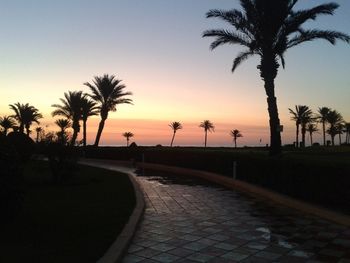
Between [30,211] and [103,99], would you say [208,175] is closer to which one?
[30,211]

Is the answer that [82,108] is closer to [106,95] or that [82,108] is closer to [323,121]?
[106,95]

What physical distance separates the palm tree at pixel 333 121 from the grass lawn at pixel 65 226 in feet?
257

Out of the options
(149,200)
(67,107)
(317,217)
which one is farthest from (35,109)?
(317,217)

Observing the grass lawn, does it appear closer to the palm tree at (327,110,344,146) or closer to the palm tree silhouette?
the palm tree silhouette

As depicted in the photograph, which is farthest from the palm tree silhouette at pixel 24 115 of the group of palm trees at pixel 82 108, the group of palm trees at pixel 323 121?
→ the group of palm trees at pixel 323 121

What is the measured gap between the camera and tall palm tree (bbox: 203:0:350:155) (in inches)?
814

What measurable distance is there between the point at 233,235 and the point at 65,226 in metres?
3.05

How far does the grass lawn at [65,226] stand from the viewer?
6.26 m

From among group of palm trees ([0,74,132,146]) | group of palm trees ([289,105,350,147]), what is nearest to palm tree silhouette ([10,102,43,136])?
group of palm trees ([0,74,132,146])

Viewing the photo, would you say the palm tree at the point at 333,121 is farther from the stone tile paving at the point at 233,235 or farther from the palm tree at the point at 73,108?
the stone tile paving at the point at 233,235

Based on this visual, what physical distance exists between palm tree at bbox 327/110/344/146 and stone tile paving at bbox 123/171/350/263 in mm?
78249

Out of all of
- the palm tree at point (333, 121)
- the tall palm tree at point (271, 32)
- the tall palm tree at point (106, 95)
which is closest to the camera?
the tall palm tree at point (271, 32)

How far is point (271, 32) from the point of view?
69.2ft

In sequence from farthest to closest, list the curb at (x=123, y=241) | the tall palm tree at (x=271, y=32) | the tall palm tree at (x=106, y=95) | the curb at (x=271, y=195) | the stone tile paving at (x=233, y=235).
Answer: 1. the tall palm tree at (x=106, y=95)
2. the tall palm tree at (x=271, y=32)
3. the curb at (x=271, y=195)
4. the stone tile paving at (x=233, y=235)
5. the curb at (x=123, y=241)
